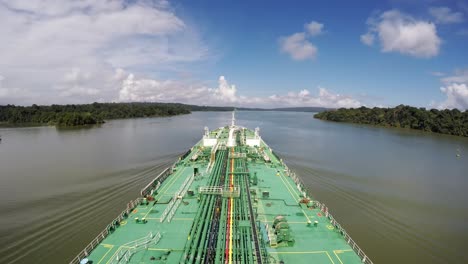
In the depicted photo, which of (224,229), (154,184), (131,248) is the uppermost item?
(224,229)

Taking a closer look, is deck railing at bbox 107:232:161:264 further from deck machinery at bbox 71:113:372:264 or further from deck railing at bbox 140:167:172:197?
deck railing at bbox 140:167:172:197

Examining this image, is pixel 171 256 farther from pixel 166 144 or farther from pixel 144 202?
pixel 166 144

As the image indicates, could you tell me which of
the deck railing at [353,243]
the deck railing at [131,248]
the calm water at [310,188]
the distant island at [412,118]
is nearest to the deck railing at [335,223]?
the deck railing at [353,243]

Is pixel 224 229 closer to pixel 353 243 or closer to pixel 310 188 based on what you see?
pixel 353 243

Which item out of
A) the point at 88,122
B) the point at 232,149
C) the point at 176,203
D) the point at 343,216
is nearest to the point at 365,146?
the point at 232,149

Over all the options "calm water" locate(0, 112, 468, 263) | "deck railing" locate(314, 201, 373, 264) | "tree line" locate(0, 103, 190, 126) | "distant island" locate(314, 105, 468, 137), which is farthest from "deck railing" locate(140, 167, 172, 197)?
"distant island" locate(314, 105, 468, 137)

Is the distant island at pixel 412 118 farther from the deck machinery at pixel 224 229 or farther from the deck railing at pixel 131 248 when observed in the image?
the deck railing at pixel 131 248

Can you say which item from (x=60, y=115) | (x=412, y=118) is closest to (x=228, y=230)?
(x=60, y=115)
